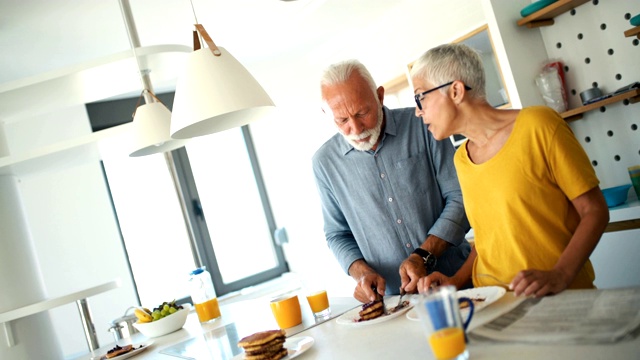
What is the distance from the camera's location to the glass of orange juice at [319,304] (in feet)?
5.91

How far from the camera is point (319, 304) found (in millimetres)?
1810

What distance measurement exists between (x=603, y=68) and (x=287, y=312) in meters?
2.15

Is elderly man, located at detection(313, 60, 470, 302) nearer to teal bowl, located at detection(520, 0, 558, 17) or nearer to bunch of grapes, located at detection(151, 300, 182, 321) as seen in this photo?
bunch of grapes, located at detection(151, 300, 182, 321)

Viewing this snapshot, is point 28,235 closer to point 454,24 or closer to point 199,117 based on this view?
point 199,117

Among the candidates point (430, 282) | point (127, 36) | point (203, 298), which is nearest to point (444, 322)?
point (430, 282)

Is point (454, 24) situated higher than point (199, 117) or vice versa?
point (454, 24)

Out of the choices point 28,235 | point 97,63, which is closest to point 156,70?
point 97,63

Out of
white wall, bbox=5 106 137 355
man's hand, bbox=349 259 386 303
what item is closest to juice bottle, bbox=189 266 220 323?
man's hand, bbox=349 259 386 303

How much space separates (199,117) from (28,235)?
1878 mm

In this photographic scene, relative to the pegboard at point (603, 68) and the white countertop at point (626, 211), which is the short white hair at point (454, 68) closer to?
the white countertop at point (626, 211)

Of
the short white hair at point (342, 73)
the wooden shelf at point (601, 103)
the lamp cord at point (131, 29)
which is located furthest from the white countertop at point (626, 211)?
the lamp cord at point (131, 29)

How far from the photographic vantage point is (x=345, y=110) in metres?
2.13

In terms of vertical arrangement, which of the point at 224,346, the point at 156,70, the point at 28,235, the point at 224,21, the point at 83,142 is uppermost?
the point at 224,21

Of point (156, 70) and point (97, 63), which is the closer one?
point (97, 63)
